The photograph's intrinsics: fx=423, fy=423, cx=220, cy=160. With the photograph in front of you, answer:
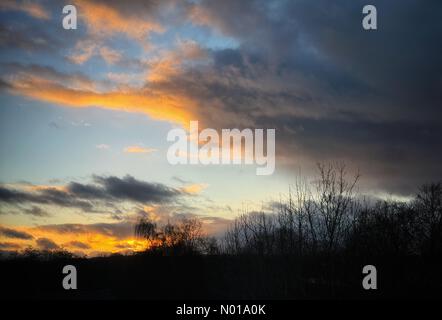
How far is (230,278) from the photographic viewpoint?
2394 centimetres

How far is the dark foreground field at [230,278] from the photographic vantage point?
1805 cm

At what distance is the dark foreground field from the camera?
1805cm

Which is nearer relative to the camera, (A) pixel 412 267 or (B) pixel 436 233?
(A) pixel 412 267

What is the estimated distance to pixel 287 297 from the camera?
1875cm

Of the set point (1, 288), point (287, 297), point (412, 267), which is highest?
point (412, 267)

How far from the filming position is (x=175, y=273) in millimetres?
30047

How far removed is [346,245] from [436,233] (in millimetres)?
20998

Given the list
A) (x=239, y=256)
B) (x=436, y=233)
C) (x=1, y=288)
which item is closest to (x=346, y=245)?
(x=239, y=256)
